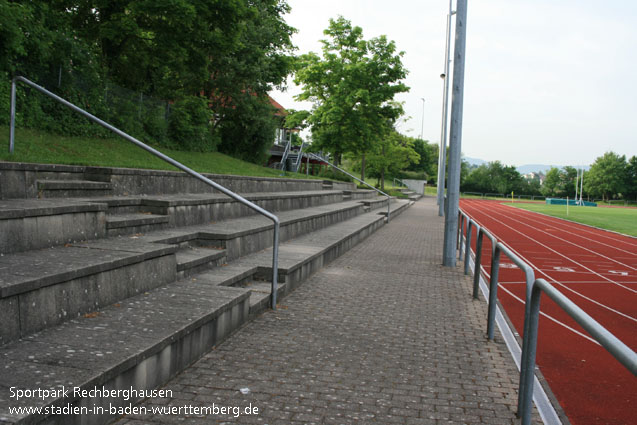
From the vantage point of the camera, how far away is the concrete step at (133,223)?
5648 mm

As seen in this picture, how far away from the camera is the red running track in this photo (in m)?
Result: 4.14

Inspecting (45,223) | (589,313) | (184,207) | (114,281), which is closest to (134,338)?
(114,281)

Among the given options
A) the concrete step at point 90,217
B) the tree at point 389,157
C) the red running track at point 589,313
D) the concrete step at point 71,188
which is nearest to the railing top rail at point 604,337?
the red running track at point 589,313

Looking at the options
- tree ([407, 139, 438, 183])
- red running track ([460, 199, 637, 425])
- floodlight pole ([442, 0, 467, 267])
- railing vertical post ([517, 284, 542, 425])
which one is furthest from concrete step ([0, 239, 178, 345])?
tree ([407, 139, 438, 183])

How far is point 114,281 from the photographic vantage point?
4273 millimetres

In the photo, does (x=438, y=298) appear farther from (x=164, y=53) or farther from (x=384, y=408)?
(x=164, y=53)

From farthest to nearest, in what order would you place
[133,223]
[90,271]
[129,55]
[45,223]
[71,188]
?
[129,55] < [71,188] < [133,223] < [45,223] < [90,271]

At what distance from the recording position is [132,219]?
19.5ft

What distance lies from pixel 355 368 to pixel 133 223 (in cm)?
Answer: 321

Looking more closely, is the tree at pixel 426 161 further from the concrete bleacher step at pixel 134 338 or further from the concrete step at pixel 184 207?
the concrete bleacher step at pixel 134 338

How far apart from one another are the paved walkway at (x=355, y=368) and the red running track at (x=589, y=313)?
0.50 m

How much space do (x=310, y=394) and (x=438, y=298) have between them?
4.20 m

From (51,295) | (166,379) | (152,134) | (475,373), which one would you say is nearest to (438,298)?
(475,373)

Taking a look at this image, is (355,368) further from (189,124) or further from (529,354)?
(189,124)
